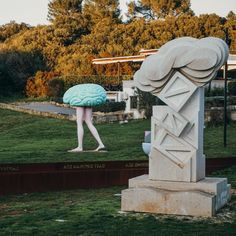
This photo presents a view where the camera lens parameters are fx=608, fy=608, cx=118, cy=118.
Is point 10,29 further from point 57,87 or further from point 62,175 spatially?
point 62,175

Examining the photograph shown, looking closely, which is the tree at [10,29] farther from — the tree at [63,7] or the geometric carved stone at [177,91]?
Result: the geometric carved stone at [177,91]

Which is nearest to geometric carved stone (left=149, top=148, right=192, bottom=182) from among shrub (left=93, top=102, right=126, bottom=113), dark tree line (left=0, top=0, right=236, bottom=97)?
shrub (left=93, top=102, right=126, bottom=113)

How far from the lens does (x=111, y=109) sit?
107 ft

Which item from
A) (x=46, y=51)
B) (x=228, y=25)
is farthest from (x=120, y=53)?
(x=228, y=25)

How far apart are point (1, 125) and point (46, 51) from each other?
76.6 feet

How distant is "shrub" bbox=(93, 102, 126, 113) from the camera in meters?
32.3

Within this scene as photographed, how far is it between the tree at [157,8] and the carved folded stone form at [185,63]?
52.8 meters

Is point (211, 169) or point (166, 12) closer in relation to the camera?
point (211, 169)

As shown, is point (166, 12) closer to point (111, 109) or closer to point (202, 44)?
point (111, 109)

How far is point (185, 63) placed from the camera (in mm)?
9016

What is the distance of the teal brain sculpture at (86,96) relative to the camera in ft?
58.1

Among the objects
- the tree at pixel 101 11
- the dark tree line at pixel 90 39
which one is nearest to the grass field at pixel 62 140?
the dark tree line at pixel 90 39

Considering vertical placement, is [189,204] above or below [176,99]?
below

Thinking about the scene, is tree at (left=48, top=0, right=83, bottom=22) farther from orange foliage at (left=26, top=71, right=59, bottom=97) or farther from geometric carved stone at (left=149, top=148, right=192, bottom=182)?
geometric carved stone at (left=149, top=148, right=192, bottom=182)
